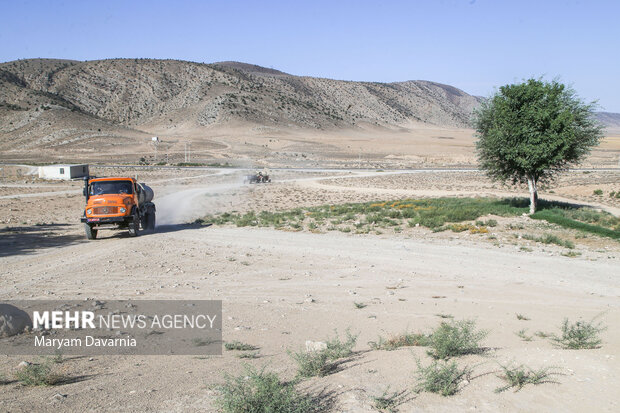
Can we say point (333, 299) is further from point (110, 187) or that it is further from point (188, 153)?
point (188, 153)

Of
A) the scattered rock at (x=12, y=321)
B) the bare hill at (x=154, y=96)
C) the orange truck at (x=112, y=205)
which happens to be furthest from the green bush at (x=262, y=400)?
the bare hill at (x=154, y=96)

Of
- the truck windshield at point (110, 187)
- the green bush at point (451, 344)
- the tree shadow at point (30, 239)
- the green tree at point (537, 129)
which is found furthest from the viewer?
the green tree at point (537, 129)

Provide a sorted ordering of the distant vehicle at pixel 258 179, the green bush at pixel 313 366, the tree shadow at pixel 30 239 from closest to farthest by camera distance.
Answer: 1. the green bush at pixel 313 366
2. the tree shadow at pixel 30 239
3. the distant vehicle at pixel 258 179

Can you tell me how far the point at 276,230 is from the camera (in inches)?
956

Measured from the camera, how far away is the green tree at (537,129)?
2706cm

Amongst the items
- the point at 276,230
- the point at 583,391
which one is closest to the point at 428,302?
the point at 583,391

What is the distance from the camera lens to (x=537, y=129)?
27.5 m

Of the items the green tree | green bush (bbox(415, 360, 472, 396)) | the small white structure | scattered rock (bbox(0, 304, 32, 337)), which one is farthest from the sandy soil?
the small white structure

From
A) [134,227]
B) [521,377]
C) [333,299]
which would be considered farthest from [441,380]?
[134,227]

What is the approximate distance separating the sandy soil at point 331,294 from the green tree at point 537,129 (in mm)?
4320

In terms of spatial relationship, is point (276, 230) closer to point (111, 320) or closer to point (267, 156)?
point (111, 320)

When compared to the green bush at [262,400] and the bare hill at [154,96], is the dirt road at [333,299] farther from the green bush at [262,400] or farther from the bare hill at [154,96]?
the bare hill at [154,96]

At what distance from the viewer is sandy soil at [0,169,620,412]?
20.6ft

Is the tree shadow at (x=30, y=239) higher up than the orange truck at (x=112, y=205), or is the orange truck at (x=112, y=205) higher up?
the orange truck at (x=112, y=205)
